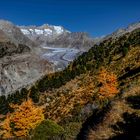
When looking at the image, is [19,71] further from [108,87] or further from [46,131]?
[46,131]

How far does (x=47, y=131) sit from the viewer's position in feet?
102

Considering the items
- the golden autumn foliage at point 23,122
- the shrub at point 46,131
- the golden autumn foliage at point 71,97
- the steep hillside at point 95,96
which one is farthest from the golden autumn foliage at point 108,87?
the shrub at point 46,131

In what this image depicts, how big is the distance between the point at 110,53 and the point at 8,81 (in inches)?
2319

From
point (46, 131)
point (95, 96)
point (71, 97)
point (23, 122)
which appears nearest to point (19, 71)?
point (71, 97)


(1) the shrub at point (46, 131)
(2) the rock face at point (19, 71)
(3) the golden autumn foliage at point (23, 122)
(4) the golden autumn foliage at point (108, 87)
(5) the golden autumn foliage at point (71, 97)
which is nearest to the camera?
(1) the shrub at point (46, 131)

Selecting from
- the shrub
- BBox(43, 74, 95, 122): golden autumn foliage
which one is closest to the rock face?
BBox(43, 74, 95, 122): golden autumn foliage

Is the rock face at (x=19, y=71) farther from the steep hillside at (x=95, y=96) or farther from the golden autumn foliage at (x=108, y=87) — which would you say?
the golden autumn foliage at (x=108, y=87)

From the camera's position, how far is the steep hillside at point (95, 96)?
786 inches

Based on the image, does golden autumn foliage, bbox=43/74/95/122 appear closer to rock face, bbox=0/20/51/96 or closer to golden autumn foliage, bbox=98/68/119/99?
golden autumn foliage, bbox=98/68/119/99

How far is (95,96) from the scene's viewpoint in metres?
69.1

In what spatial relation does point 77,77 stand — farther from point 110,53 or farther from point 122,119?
point 122,119

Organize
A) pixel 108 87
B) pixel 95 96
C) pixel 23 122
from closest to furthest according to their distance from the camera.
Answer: pixel 23 122, pixel 108 87, pixel 95 96

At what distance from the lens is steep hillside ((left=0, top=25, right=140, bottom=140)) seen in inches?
786

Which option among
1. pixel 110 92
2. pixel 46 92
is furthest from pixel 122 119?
pixel 46 92
